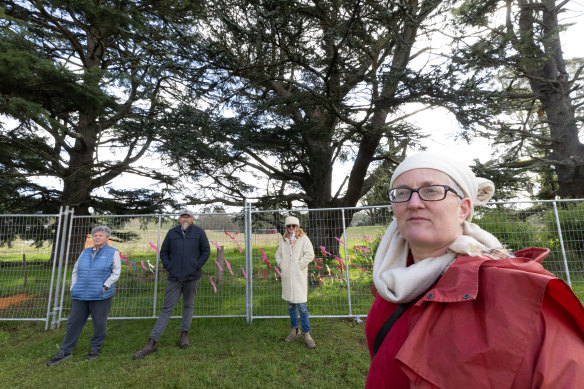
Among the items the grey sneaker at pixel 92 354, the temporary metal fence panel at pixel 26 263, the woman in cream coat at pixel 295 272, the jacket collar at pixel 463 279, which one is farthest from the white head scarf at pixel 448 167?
the temporary metal fence panel at pixel 26 263

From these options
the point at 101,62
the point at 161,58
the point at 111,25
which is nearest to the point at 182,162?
the point at 161,58

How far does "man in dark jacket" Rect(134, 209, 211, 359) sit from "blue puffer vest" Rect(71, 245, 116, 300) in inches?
32.6

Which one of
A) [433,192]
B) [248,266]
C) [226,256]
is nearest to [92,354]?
[226,256]

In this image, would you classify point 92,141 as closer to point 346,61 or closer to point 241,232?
point 241,232

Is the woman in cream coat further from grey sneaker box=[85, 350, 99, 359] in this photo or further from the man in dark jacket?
grey sneaker box=[85, 350, 99, 359]

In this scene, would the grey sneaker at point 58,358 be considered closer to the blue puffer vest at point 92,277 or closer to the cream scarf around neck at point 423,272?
the blue puffer vest at point 92,277

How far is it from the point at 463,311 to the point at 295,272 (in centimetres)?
394

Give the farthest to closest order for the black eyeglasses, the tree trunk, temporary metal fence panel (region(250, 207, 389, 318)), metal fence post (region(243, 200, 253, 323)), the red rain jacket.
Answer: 1. the tree trunk
2. temporary metal fence panel (region(250, 207, 389, 318))
3. metal fence post (region(243, 200, 253, 323))
4. the black eyeglasses
5. the red rain jacket

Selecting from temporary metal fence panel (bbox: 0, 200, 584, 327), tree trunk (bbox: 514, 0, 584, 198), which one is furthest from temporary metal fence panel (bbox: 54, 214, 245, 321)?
tree trunk (bbox: 514, 0, 584, 198)

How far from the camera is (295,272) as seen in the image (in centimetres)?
457

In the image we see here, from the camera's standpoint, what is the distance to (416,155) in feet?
3.77

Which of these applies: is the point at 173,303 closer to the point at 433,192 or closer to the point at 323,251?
the point at 323,251

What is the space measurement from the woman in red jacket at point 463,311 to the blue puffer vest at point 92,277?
4.65 meters

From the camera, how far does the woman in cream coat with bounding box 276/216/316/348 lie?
14.8 feet
